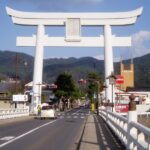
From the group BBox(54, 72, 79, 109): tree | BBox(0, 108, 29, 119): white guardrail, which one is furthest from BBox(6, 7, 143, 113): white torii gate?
BBox(54, 72, 79, 109): tree

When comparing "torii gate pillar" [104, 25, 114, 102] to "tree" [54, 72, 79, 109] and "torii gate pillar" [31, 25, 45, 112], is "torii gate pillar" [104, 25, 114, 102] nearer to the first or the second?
"torii gate pillar" [31, 25, 45, 112]

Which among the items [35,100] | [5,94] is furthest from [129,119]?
[5,94]

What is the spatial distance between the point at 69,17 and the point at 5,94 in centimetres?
4117

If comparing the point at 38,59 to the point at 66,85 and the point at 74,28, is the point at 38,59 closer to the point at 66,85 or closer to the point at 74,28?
the point at 74,28

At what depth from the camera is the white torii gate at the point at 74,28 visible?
76062 millimetres

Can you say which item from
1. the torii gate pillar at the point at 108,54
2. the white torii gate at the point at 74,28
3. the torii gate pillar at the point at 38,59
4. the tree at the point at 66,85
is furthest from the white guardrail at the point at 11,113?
the tree at the point at 66,85

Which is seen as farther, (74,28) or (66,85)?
(66,85)

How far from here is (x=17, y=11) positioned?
76812 millimetres

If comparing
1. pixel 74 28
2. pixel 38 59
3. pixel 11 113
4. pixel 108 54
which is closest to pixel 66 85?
pixel 38 59

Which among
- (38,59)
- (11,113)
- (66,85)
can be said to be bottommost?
(11,113)

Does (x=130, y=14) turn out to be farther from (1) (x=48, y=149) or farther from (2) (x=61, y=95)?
(1) (x=48, y=149)

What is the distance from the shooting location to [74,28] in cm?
7750

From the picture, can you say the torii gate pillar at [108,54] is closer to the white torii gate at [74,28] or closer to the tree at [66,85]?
the white torii gate at [74,28]

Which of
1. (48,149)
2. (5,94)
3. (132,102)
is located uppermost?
(5,94)
